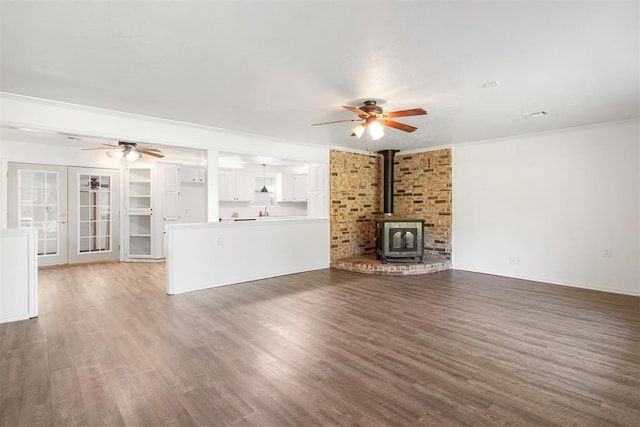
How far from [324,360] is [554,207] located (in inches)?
194

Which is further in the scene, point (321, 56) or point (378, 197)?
point (378, 197)

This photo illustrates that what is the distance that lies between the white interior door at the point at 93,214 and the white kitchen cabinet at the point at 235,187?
2364 mm

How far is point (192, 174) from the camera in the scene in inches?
317

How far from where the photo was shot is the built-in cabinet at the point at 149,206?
7449mm

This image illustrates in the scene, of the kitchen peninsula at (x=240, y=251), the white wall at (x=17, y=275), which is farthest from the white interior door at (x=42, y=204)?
the kitchen peninsula at (x=240, y=251)

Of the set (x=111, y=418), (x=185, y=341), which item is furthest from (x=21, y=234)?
(x=111, y=418)

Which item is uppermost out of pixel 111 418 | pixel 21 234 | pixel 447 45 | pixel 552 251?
pixel 447 45

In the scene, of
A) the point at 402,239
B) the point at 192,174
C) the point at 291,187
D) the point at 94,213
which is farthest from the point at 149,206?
the point at 402,239

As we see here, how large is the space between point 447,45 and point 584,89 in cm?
207

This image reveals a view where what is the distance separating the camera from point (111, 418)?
192 cm

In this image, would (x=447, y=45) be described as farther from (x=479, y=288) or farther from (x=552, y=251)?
(x=552, y=251)

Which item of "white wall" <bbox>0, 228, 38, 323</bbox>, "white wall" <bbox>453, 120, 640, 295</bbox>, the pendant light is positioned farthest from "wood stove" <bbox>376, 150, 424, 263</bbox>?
"white wall" <bbox>0, 228, 38, 323</bbox>

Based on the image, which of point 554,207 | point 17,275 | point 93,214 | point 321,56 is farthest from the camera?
point 93,214

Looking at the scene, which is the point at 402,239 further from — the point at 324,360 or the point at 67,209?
the point at 67,209
